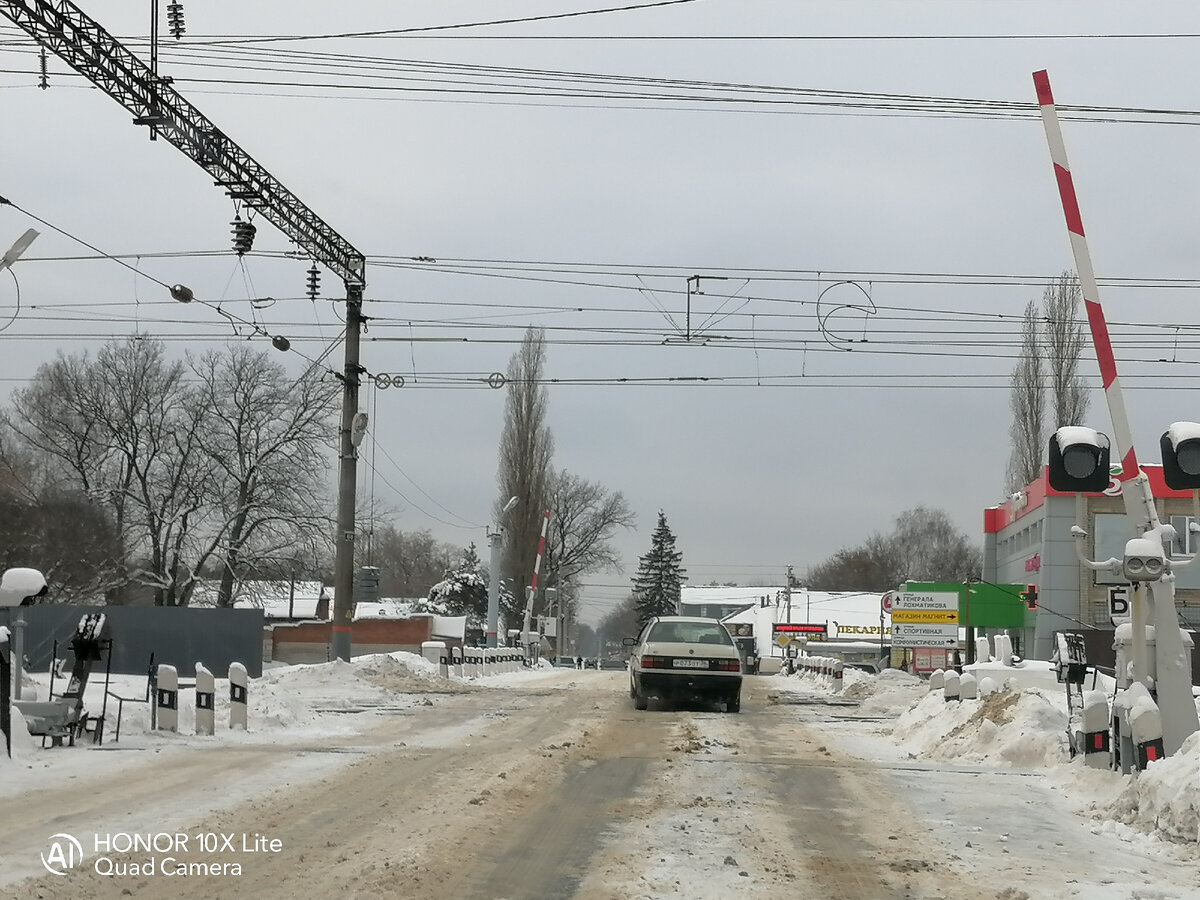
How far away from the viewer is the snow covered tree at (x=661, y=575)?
11706cm

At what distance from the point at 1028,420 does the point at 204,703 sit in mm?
51472

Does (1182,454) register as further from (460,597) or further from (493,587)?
(460,597)

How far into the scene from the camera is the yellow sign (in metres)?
38.2

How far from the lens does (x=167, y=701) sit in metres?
14.3

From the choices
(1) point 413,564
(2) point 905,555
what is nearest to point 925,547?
(2) point 905,555

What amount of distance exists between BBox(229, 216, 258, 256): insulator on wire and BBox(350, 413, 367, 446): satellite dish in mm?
4937

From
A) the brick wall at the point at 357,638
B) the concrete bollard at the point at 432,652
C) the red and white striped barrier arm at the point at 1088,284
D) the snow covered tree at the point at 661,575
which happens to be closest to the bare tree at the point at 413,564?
the snow covered tree at the point at 661,575

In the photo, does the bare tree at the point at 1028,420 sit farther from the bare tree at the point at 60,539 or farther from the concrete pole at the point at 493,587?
the bare tree at the point at 60,539

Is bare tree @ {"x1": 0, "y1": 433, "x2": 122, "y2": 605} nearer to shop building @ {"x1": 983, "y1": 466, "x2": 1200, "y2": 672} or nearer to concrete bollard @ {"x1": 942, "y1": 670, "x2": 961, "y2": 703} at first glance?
concrete bollard @ {"x1": 942, "y1": 670, "x2": 961, "y2": 703}

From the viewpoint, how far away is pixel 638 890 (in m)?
6.63

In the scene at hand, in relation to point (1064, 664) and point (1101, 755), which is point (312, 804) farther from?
point (1064, 664)

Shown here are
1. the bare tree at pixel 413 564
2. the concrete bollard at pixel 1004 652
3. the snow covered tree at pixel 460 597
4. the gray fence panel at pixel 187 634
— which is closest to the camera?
the concrete bollard at pixel 1004 652

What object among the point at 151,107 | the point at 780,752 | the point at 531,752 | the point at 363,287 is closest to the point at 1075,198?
the point at 780,752

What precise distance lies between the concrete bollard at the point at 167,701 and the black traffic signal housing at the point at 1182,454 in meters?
10.0
